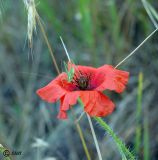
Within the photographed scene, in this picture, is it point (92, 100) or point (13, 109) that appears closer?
point (92, 100)

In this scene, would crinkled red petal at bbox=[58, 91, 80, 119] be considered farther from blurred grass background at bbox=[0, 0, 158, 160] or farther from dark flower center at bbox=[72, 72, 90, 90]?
blurred grass background at bbox=[0, 0, 158, 160]

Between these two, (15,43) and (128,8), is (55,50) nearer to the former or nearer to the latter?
(15,43)

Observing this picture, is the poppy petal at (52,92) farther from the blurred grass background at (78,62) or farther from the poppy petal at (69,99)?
the blurred grass background at (78,62)

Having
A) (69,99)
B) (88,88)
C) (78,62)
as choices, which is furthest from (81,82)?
(78,62)

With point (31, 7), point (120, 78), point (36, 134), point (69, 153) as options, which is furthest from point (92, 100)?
point (36, 134)

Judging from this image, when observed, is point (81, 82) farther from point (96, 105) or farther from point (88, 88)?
point (96, 105)

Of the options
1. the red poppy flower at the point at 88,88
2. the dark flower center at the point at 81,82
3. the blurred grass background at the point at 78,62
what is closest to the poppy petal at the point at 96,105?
the red poppy flower at the point at 88,88
